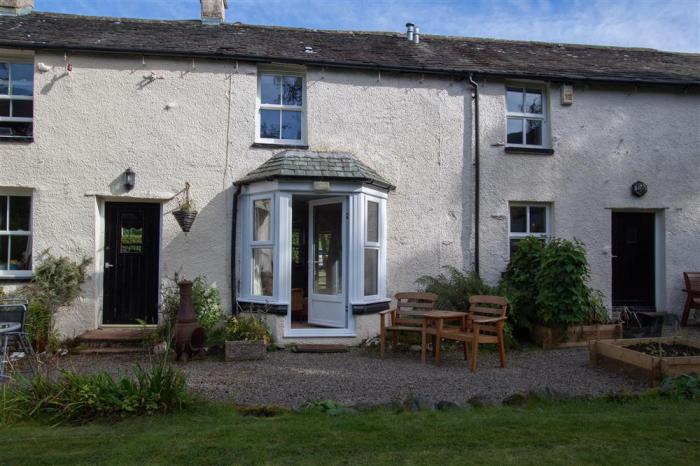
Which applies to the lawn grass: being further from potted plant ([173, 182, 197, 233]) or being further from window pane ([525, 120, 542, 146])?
window pane ([525, 120, 542, 146])

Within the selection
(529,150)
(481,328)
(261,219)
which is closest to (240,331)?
(261,219)

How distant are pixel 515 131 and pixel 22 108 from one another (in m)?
9.15

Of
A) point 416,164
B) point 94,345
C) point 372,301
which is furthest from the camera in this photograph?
point 416,164

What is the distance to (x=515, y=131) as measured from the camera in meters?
10.5

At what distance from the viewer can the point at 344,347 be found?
8.60 meters

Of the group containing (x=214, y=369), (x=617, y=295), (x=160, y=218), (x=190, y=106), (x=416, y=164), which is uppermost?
(x=190, y=106)

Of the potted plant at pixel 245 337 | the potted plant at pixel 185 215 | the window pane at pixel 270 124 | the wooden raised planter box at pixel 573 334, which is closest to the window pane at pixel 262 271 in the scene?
the potted plant at pixel 245 337

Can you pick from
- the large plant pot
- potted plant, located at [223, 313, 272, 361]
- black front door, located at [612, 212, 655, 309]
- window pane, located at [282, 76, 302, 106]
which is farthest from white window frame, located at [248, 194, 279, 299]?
black front door, located at [612, 212, 655, 309]

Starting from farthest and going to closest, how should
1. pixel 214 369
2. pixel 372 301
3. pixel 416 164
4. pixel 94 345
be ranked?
pixel 416 164, pixel 372 301, pixel 94 345, pixel 214 369

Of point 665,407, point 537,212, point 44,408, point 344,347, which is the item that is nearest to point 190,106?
point 344,347

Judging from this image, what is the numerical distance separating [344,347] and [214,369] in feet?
7.54

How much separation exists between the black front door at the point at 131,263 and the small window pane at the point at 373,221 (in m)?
3.75

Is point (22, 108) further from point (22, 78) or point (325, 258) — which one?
point (325, 258)

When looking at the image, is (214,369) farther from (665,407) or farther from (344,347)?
(665,407)
